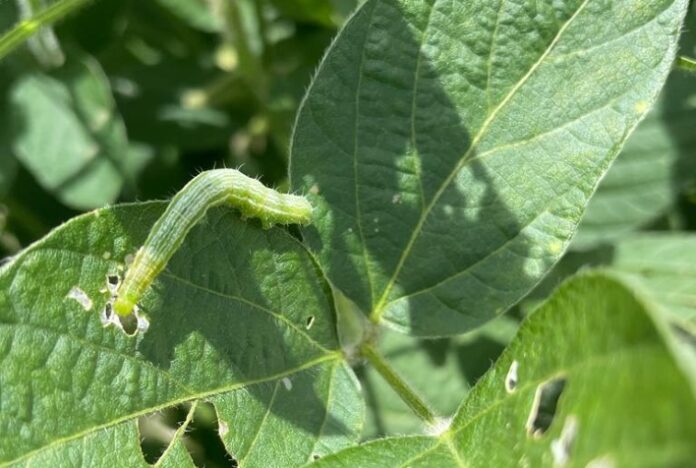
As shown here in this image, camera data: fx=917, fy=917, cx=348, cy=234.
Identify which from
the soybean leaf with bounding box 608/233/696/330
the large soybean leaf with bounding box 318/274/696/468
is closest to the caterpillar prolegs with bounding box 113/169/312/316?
the large soybean leaf with bounding box 318/274/696/468

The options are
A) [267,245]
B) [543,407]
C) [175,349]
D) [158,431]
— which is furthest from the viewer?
[158,431]

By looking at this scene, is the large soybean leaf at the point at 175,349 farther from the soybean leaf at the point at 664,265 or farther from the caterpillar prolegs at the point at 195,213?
the soybean leaf at the point at 664,265

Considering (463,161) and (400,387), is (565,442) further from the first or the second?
(463,161)

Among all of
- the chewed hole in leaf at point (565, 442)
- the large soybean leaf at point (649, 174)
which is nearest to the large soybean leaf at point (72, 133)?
the large soybean leaf at point (649, 174)

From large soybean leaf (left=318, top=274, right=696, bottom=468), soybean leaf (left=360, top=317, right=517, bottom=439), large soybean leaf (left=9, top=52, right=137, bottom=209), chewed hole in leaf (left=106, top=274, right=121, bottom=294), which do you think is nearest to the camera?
large soybean leaf (left=318, top=274, right=696, bottom=468)

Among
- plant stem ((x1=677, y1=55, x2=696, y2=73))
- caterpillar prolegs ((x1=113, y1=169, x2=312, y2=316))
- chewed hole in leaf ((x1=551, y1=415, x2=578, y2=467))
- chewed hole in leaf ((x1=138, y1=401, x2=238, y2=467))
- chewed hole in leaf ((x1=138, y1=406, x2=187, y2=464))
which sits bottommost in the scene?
chewed hole in leaf ((x1=138, y1=401, x2=238, y2=467))

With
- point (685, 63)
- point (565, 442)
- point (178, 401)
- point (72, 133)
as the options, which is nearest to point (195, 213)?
point (178, 401)

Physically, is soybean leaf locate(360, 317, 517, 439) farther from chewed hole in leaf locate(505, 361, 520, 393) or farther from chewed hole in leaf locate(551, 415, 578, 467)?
chewed hole in leaf locate(551, 415, 578, 467)

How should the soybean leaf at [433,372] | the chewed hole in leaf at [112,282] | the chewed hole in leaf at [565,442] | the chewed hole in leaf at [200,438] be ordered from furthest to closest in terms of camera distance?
the soybean leaf at [433,372], the chewed hole in leaf at [200,438], the chewed hole in leaf at [112,282], the chewed hole in leaf at [565,442]
